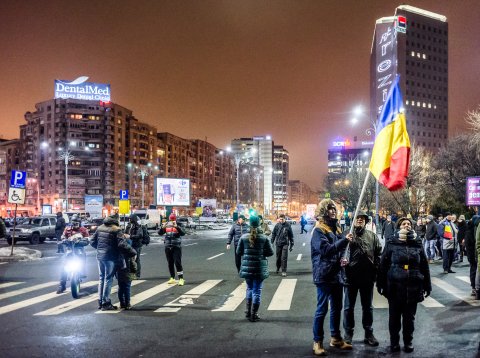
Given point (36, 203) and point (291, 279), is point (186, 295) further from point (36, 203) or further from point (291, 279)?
point (36, 203)

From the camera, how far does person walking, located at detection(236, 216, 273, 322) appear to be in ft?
27.2

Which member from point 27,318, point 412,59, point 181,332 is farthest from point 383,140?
point 412,59

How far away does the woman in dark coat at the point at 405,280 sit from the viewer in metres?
6.41

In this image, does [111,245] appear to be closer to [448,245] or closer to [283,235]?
[283,235]

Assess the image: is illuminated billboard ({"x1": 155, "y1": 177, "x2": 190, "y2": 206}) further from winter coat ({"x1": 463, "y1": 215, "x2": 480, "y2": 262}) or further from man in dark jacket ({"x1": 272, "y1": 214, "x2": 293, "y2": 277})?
winter coat ({"x1": 463, "y1": 215, "x2": 480, "y2": 262})

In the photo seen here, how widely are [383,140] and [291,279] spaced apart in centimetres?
742

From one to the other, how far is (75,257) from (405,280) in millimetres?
7979

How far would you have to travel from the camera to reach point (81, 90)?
366 ft

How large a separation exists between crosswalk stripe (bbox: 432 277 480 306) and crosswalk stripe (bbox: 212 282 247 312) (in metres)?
5.02

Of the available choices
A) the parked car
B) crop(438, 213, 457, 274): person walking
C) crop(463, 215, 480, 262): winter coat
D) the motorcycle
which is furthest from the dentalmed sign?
crop(463, 215, 480, 262): winter coat

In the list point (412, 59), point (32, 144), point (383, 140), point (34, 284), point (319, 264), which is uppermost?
point (412, 59)

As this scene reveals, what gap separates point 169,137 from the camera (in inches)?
6486

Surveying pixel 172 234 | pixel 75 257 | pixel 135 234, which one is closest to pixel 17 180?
pixel 135 234

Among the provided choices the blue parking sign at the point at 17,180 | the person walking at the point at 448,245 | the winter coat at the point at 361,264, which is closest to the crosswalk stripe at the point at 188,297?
the winter coat at the point at 361,264
